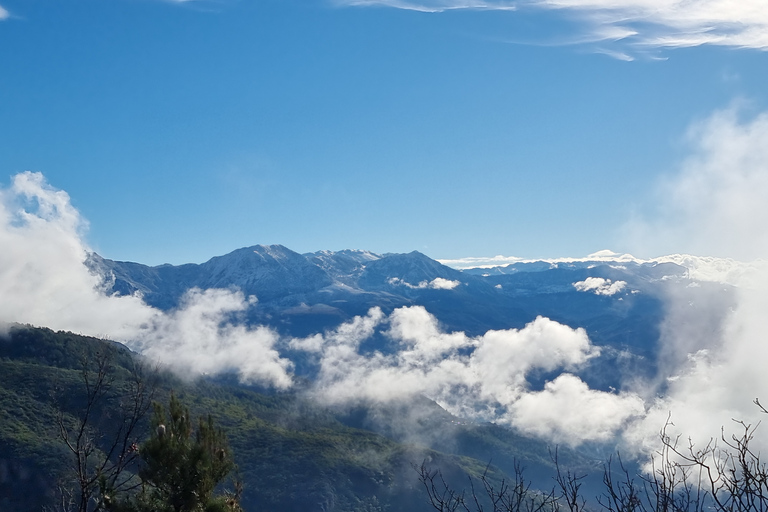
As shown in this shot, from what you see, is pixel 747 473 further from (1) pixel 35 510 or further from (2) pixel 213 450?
(1) pixel 35 510

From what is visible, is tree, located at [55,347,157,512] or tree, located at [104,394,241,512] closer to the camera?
Answer: tree, located at [55,347,157,512]

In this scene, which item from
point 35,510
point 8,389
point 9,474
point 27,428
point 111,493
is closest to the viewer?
point 111,493

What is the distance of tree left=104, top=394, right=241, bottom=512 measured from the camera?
2092 cm

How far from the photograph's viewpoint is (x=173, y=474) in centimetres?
2108

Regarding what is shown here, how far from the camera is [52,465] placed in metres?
154

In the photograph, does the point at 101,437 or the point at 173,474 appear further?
the point at 101,437

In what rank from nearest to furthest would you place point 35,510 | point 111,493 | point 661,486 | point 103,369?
point 661,486 → point 111,493 → point 103,369 → point 35,510

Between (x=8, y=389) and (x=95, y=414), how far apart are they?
98.1 ft

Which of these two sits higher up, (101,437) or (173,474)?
(101,437)

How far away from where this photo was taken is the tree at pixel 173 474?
68.6ft

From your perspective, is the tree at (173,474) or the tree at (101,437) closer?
the tree at (101,437)

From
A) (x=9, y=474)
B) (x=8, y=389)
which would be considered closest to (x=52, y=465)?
(x=9, y=474)

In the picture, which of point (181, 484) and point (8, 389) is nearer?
point (181, 484)

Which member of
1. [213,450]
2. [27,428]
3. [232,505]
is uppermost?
[213,450]
